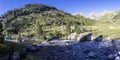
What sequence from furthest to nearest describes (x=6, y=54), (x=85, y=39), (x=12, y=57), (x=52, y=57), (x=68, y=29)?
(x=68, y=29) < (x=85, y=39) < (x=52, y=57) < (x=6, y=54) < (x=12, y=57)

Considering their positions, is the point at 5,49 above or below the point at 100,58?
above

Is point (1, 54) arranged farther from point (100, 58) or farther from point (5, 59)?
point (100, 58)

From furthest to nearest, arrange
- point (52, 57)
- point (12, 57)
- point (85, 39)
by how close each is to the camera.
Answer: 1. point (85, 39)
2. point (52, 57)
3. point (12, 57)

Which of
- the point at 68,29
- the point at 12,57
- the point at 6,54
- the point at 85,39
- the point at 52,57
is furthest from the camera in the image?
the point at 68,29

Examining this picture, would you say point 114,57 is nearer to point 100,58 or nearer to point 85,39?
point 100,58

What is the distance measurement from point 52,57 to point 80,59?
26.7 feet

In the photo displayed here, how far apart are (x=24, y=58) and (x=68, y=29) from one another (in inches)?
5027

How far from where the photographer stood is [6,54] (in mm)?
55219

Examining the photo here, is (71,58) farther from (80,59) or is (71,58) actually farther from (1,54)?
(1,54)

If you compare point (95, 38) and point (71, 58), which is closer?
point (71, 58)

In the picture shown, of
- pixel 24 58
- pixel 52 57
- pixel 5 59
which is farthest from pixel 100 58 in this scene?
pixel 5 59

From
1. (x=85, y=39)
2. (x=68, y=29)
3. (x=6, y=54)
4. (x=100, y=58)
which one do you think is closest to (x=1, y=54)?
(x=6, y=54)

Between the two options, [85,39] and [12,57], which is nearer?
[12,57]

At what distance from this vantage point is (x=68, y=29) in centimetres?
17825
